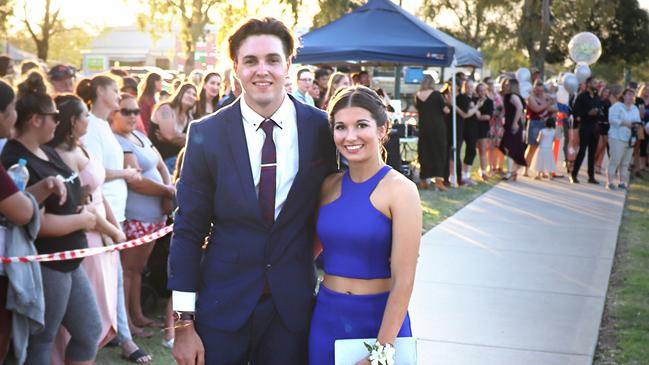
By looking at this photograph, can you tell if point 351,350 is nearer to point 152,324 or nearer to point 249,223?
point 249,223

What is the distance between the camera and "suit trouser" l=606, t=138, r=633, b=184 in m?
14.4

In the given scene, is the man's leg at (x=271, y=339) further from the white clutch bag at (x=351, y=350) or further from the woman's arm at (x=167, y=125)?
the woman's arm at (x=167, y=125)

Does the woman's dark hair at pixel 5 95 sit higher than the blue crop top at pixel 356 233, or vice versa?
the woman's dark hair at pixel 5 95

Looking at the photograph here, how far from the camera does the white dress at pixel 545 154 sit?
15422mm

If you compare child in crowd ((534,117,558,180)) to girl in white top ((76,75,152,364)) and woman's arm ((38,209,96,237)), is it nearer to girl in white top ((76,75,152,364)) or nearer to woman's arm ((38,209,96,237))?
girl in white top ((76,75,152,364))

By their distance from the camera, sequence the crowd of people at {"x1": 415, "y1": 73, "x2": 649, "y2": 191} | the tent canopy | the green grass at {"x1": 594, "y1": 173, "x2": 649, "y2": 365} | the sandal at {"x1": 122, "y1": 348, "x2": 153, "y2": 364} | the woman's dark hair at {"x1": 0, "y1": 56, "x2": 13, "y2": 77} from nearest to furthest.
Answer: the sandal at {"x1": 122, "y1": 348, "x2": 153, "y2": 364}
the green grass at {"x1": 594, "y1": 173, "x2": 649, "y2": 365}
the woman's dark hair at {"x1": 0, "y1": 56, "x2": 13, "y2": 77}
the crowd of people at {"x1": 415, "y1": 73, "x2": 649, "y2": 191}
the tent canopy

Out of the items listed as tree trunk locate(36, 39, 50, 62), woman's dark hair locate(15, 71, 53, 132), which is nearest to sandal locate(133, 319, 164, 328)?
woman's dark hair locate(15, 71, 53, 132)

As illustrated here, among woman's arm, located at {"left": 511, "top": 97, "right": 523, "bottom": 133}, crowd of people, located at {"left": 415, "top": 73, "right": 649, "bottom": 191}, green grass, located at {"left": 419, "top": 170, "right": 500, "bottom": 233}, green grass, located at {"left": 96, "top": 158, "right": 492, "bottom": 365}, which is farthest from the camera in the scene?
woman's arm, located at {"left": 511, "top": 97, "right": 523, "bottom": 133}

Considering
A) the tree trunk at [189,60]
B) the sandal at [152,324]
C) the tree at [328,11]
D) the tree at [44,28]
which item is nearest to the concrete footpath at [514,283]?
the sandal at [152,324]

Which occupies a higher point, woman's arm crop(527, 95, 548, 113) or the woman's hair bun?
the woman's hair bun

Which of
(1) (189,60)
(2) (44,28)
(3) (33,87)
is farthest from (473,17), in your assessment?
(3) (33,87)

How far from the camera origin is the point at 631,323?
21.3 ft

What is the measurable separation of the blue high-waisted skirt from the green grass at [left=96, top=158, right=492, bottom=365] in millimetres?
2542

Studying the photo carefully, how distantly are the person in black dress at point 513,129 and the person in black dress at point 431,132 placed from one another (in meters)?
2.16
